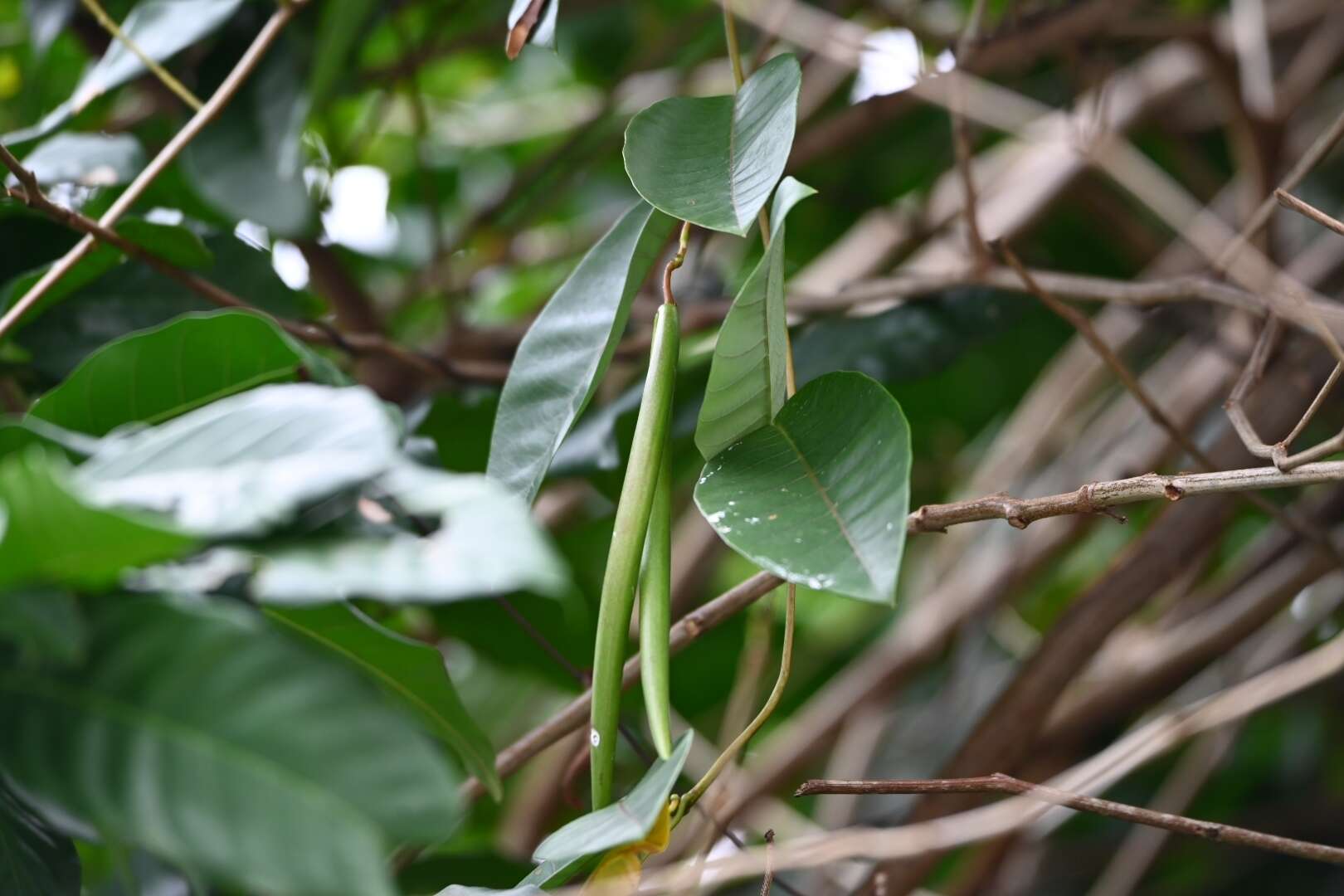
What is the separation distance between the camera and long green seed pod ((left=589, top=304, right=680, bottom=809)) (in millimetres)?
343

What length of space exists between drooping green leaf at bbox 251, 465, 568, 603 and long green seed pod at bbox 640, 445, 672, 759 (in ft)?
0.34

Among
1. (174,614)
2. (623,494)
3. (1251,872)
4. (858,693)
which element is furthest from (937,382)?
(174,614)

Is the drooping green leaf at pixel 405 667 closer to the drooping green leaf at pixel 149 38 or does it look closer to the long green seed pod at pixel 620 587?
the long green seed pod at pixel 620 587

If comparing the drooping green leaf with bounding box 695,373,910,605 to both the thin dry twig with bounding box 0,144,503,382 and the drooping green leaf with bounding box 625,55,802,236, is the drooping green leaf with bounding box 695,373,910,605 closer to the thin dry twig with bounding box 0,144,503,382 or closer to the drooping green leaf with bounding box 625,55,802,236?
the drooping green leaf with bounding box 625,55,802,236

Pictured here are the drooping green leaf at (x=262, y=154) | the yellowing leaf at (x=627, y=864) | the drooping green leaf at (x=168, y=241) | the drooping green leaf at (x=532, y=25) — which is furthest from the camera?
the drooping green leaf at (x=262, y=154)

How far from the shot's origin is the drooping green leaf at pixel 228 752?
22 centimetres

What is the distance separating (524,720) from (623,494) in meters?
0.83

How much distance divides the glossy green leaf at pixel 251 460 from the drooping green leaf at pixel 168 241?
32 cm

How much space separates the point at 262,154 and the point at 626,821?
20.9 inches

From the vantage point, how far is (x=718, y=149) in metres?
0.41

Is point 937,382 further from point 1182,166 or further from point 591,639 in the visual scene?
point 591,639

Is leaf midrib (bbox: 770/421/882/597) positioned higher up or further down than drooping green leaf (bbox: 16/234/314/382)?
higher up

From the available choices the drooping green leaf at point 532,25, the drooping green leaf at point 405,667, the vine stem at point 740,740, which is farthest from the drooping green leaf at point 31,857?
the drooping green leaf at point 532,25

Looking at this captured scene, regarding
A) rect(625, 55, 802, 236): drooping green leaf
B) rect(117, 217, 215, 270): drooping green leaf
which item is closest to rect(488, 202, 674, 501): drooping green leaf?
rect(625, 55, 802, 236): drooping green leaf
